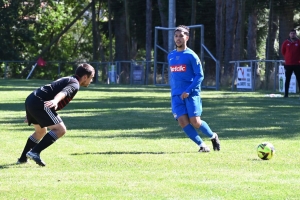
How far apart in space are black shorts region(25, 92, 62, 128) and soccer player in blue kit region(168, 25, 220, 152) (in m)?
2.16

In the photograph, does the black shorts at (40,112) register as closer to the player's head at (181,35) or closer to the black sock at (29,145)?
the black sock at (29,145)

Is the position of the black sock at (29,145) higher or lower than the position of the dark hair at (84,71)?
lower

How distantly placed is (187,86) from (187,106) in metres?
0.28

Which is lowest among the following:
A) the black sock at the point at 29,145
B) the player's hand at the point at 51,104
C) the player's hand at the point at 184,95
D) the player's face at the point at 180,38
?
the black sock at the point at 29,145

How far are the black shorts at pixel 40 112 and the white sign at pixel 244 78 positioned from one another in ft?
75.5

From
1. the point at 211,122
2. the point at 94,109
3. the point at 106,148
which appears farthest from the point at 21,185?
the point at 94,109

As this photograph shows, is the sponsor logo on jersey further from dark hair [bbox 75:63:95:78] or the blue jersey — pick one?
dark hair [bbox 75:63:95:78]

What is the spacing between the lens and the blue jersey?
11.1 meters

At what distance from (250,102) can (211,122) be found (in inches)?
289

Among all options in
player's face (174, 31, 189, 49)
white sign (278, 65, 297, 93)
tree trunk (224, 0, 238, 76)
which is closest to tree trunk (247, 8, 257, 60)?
tree trunk (224, 0, 238, 76)

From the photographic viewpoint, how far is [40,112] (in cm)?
956

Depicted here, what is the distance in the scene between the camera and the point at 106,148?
11719 millimetres

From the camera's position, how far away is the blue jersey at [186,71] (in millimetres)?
11062

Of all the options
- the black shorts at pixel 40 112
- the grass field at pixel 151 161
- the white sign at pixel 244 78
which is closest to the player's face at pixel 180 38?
the grass field at pixel 151 161
